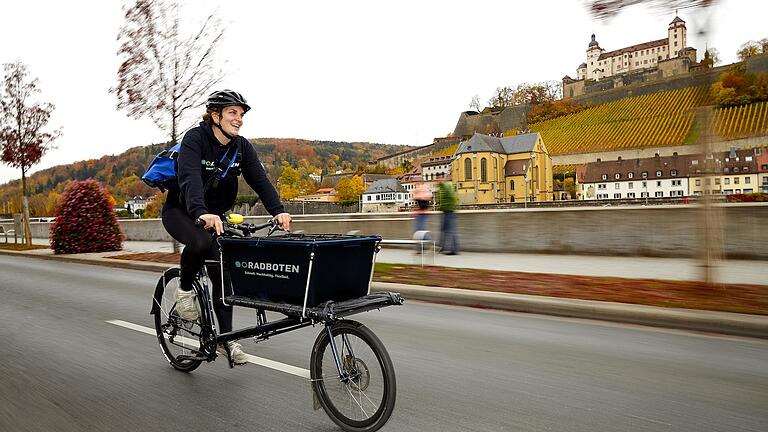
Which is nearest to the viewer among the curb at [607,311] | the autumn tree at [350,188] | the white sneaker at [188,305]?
the white sneaker at [188,305]

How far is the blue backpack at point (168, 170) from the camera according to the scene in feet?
13.3

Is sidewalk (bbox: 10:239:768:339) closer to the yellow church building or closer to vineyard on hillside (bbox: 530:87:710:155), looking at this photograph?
vineyard on hillside (bbox: 530:87:710:155)

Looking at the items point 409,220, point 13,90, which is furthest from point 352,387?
point 13,90

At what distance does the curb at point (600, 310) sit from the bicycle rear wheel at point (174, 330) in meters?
4.37

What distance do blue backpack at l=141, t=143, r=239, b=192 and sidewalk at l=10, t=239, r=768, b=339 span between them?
4.73m

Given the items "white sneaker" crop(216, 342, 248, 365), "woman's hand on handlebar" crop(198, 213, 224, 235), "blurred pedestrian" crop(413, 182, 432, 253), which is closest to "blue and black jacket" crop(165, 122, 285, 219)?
"woman's hand on handlebar" crop(198, 213, 224, 235)

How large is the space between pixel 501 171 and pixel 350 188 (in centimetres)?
3505

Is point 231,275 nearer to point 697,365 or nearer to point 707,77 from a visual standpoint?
point 697,365

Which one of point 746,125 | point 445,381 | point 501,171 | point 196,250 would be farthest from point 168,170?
point 501,171

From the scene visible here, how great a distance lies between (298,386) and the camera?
4301 mm

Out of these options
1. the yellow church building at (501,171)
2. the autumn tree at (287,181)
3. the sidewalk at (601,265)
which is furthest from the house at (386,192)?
the sidewalk at (601,265)

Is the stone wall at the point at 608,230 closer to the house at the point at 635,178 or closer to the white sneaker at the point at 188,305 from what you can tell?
the white sneaker at the point at 188,305

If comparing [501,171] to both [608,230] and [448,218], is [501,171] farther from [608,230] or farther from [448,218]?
[608,230]

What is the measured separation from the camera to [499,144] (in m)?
136
